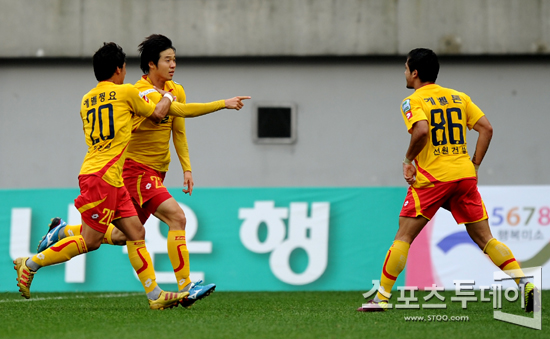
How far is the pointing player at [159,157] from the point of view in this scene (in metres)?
5.80

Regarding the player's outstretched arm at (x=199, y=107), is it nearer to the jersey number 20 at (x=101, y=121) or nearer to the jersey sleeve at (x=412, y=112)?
the jersey number 20 at (x=101, y=121)

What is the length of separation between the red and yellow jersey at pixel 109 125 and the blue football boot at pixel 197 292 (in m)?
0.98

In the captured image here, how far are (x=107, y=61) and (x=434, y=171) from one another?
2.62m

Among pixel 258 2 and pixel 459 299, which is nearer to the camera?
pixel 459 299

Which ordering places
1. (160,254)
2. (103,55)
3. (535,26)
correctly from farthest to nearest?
(535,26)
(160,254)
(103,55)

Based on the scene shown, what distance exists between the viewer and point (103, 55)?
564 cm

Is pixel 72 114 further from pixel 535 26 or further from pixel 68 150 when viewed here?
pixel 535 26

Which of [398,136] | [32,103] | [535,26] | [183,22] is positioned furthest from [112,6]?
[535,26]

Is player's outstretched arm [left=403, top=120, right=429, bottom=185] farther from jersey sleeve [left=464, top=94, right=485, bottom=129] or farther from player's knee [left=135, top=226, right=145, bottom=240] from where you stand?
player's knee [left=135, top=226, right=145, bottom=240]

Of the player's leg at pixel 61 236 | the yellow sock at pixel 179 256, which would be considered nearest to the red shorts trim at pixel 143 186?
the yellow sock at pixel 179 256

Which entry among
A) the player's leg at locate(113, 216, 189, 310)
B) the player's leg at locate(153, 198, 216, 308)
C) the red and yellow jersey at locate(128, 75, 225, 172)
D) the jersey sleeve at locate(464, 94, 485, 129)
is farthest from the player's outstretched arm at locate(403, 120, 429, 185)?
the player's leg at locate(113, 216, 189, 310)

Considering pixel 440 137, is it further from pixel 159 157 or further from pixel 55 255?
pixel 55 255

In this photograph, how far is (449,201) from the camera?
5.79m

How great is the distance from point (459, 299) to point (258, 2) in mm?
7392
